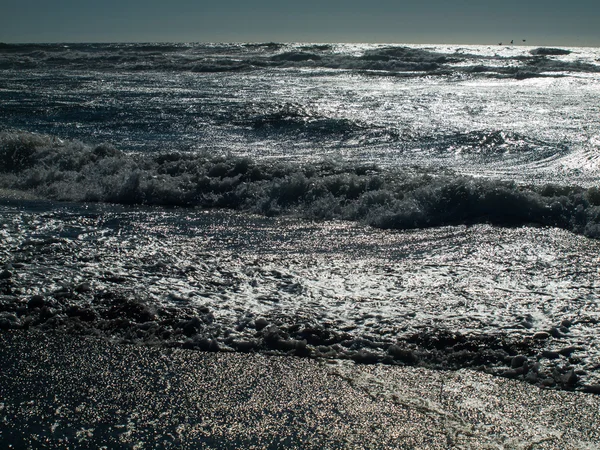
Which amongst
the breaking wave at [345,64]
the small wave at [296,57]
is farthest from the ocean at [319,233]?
the small wave at [296,57]

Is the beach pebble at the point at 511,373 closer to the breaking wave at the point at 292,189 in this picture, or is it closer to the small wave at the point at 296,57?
the breaking wave at the point at 292,189

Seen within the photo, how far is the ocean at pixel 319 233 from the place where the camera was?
3.59m

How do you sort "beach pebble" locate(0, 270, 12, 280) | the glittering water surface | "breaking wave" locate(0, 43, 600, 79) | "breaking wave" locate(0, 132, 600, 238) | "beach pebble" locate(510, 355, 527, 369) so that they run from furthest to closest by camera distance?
"breaking wave" locate(0, 43, 600, 79) → "breaking wave" locate(0, 132, 600, 238) → "beach pebble" locate(0, 270, 12, 280) → the glittering water surface → "beach pebble" locate(510, 355, 527, 369)

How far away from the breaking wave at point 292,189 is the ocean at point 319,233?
0.03 meters

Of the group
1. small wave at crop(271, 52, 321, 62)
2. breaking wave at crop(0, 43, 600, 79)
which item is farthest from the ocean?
small wave at crop(271, 52, 321, 62)

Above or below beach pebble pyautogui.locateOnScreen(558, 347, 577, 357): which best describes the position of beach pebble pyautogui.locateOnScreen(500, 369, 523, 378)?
below

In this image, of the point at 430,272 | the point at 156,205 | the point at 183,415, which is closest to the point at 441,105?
the point at 156,205

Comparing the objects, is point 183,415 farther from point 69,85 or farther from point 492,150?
point 69,85

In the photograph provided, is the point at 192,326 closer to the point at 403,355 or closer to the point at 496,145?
the point at 403,355

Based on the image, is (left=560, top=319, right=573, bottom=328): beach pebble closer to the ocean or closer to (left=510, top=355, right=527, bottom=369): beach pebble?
the ocean

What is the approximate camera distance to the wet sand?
2600mm

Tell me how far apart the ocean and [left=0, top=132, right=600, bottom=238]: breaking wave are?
3 centimetres

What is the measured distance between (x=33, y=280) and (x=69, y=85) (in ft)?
65.8

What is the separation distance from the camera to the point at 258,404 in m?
2.85
